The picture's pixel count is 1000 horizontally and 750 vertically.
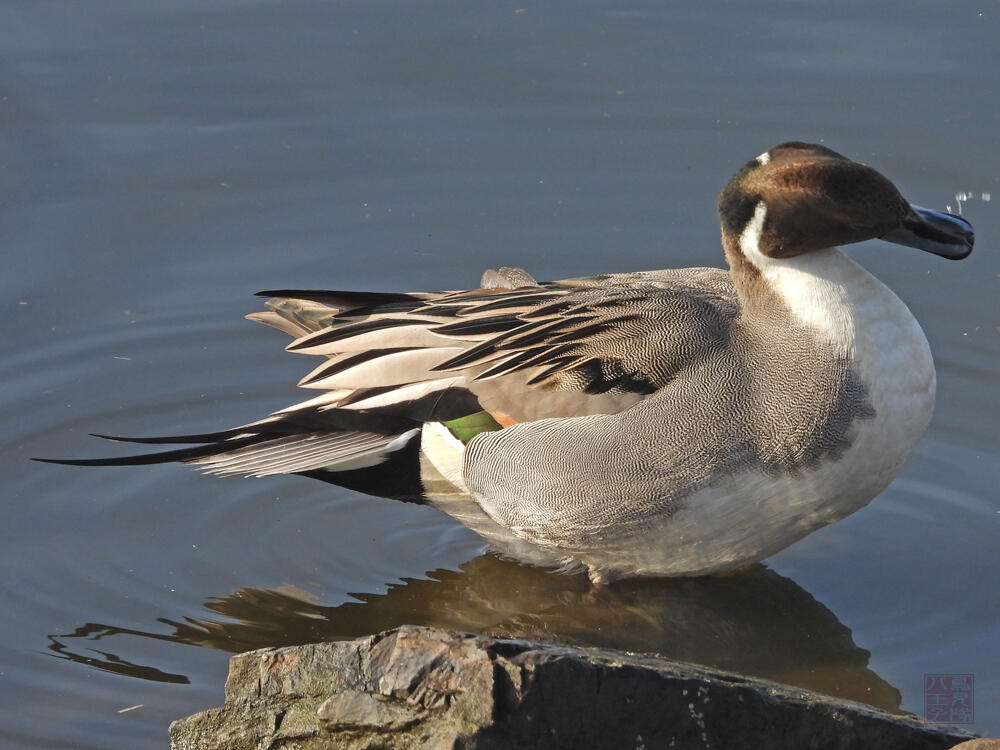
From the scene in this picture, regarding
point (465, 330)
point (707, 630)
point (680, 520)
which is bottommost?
point (707, 630)

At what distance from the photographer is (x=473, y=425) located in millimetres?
5844

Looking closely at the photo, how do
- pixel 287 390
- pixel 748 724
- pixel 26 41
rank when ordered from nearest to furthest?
pixel 748 724 < pixel 287 390 < pixel 26 41

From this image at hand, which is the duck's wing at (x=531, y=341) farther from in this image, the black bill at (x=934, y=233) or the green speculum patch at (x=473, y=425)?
the black bill at (x=934, y=233)

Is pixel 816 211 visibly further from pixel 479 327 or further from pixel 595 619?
pixel 595 619

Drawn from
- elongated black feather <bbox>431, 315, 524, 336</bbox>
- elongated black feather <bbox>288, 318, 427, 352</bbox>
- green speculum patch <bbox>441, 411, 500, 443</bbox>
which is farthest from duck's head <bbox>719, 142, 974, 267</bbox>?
elongated black feather <bbox>288, 318, 427, 352</bbox>

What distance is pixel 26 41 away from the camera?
927 centimetres

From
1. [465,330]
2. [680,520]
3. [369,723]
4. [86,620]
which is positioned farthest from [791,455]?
[86,620]

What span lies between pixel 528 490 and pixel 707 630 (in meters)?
0.84

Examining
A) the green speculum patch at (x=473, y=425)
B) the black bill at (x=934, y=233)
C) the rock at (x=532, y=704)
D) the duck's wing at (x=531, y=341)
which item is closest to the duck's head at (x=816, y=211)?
the black bill at (x=934, y=233)

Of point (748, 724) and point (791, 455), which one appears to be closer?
point (748, 724)

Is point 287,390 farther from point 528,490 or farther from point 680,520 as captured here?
point 680,520

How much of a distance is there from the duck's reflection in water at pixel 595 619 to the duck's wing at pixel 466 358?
0.56m

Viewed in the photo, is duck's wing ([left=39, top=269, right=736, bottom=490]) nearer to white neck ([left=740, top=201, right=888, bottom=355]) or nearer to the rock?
white neck ([left=740, top=201, right=888, bottom=355])

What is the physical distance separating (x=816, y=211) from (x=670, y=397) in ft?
2.64
